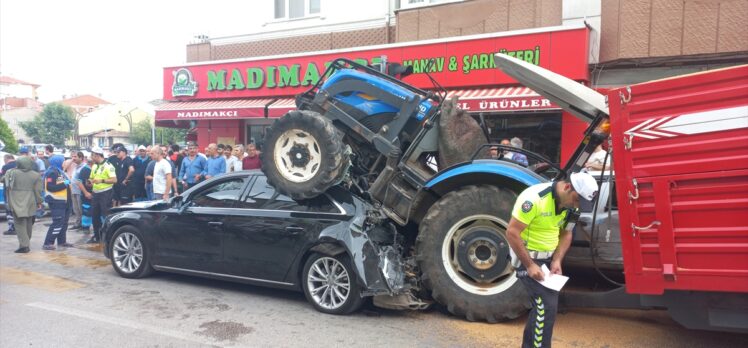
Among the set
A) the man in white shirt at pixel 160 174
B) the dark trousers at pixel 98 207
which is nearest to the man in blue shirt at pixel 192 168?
the man in white shirt at pixel 160 174

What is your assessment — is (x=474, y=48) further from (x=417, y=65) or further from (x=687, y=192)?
(x=687, y=192)

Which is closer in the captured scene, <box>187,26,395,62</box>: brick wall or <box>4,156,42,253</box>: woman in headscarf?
<box>4,156,42,253</box>: woman in headscarf

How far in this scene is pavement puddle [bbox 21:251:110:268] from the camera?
7.49 metres

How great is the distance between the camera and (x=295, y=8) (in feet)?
49.9

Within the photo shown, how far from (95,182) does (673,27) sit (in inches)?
413

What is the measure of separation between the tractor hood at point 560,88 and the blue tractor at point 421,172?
148mm

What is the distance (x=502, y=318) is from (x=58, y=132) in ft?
242

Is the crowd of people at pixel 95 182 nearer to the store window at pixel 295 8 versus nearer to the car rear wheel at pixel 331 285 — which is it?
the car rear wheel at pixel 331 285

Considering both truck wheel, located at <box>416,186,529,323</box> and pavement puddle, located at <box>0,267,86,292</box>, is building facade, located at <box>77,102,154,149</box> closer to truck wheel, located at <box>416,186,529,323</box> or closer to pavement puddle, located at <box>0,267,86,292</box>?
pavement puddle, located at <box>0,267,86,292</box>

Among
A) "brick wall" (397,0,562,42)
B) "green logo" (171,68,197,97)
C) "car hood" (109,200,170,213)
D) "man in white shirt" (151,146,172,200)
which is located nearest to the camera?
"car hood" (109,200,170,213)

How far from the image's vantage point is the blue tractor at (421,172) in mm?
4914

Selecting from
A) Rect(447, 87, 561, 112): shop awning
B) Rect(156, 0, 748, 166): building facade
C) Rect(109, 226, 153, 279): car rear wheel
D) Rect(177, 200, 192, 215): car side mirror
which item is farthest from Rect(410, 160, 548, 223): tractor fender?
Result: Rect(447, 87, 561, 112): shop awning

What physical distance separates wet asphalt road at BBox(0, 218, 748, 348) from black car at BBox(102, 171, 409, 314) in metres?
0.28

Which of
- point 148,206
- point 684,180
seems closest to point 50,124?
point 148,206
